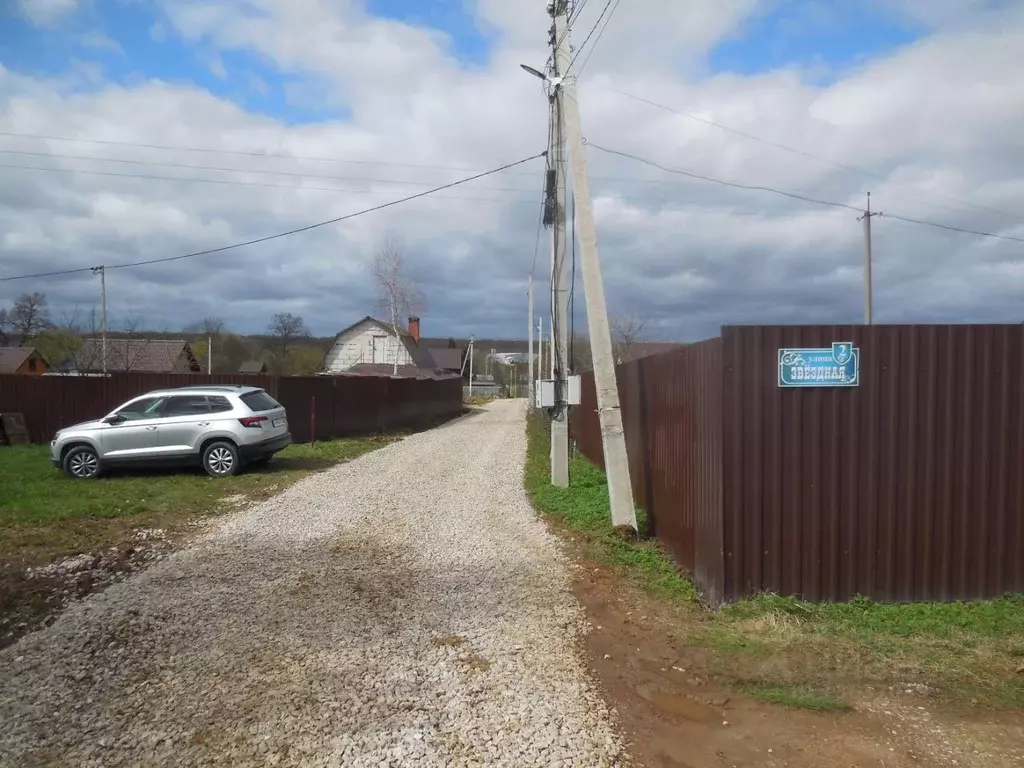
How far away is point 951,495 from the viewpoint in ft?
20.1

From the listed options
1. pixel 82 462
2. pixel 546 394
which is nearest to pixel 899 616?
pixel 546 394

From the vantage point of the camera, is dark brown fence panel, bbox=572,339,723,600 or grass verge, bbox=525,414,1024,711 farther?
dark brown fence panel, bbox=572,339,723,600

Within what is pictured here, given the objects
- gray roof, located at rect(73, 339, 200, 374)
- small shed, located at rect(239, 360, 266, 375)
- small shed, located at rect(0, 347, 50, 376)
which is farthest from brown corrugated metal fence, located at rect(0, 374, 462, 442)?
small shed, located at rect(239, 360, 266, 375)

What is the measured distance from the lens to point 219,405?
46.9ft

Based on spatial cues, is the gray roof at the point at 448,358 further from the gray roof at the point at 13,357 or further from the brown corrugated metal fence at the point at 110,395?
the brown corrugated metal fence at the point at 110,395

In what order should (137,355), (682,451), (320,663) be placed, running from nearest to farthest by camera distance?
1. (320,663)
2. (682,451)
3. (137,355)

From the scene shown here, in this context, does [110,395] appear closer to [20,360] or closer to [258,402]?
[258,402]

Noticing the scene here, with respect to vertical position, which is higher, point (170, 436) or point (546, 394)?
point (546, 394)

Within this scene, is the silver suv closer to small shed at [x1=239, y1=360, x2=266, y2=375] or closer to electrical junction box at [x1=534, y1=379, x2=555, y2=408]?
electrical junction box at [x1=534, y1=379, x2=555, y2=408]

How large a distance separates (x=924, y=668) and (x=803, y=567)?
1349mm

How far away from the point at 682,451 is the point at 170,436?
9.95 meters

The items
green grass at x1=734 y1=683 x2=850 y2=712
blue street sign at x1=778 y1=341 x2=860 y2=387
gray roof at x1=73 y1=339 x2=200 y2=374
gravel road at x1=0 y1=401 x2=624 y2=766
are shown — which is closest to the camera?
gravel road at x1=0 y1=401 x2=624 y2=766

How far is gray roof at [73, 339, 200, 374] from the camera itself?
4369cm

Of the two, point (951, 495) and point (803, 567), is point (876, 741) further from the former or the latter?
point (951, 495)
